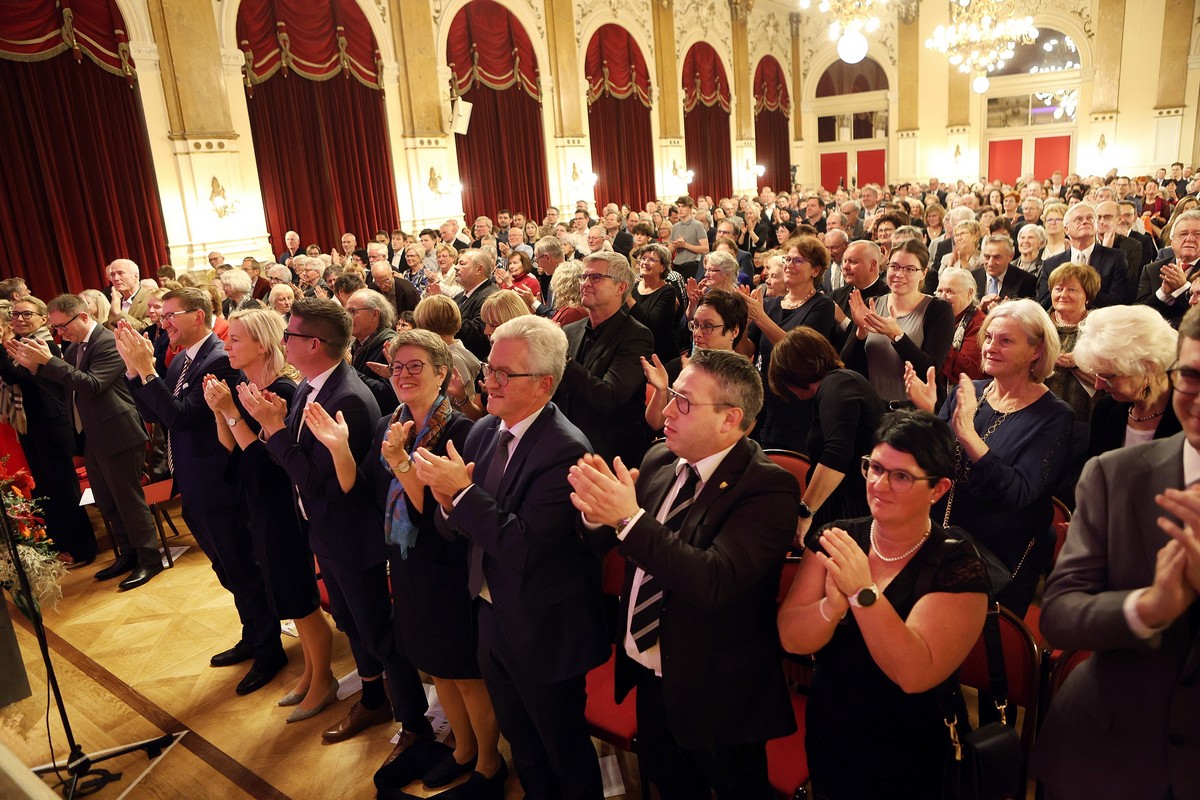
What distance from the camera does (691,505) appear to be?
2.07 meters

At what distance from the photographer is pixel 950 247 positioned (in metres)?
7.18

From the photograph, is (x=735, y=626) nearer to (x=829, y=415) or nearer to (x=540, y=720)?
(x=540, y=720)

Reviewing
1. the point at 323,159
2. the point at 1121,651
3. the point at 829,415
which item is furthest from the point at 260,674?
the point at 323,159

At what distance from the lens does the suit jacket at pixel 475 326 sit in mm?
5191

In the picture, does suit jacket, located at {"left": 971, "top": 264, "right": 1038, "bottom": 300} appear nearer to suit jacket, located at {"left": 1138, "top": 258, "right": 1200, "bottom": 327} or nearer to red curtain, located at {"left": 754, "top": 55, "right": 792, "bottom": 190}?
suit jacket, located at {"left": 1138, "top": 258, "right": 1200, "bottom": 327}

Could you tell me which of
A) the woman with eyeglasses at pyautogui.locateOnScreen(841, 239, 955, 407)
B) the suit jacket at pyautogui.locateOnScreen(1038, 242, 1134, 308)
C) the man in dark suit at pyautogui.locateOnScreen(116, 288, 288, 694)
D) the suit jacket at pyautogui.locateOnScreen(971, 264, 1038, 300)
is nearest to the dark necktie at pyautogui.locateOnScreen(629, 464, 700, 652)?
the woman with eyeglasses at pyautogui.locateOnScreen(841, 239, 955, 407)

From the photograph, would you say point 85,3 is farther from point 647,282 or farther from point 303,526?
point 303,526

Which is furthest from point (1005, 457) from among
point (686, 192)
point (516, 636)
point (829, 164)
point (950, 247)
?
point (829, 164)

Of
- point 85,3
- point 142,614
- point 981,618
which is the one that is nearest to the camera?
point 981,618

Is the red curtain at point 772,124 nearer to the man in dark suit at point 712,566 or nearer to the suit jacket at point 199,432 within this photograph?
the suit jacket at point 199,432

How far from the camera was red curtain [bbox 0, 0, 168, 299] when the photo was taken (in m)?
8.29

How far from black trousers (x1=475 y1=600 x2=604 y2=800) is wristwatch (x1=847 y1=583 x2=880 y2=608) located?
40.6 inches

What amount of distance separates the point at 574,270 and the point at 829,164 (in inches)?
885

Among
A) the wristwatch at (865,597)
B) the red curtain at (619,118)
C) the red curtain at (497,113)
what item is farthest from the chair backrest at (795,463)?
the red curtain at (619,118)
